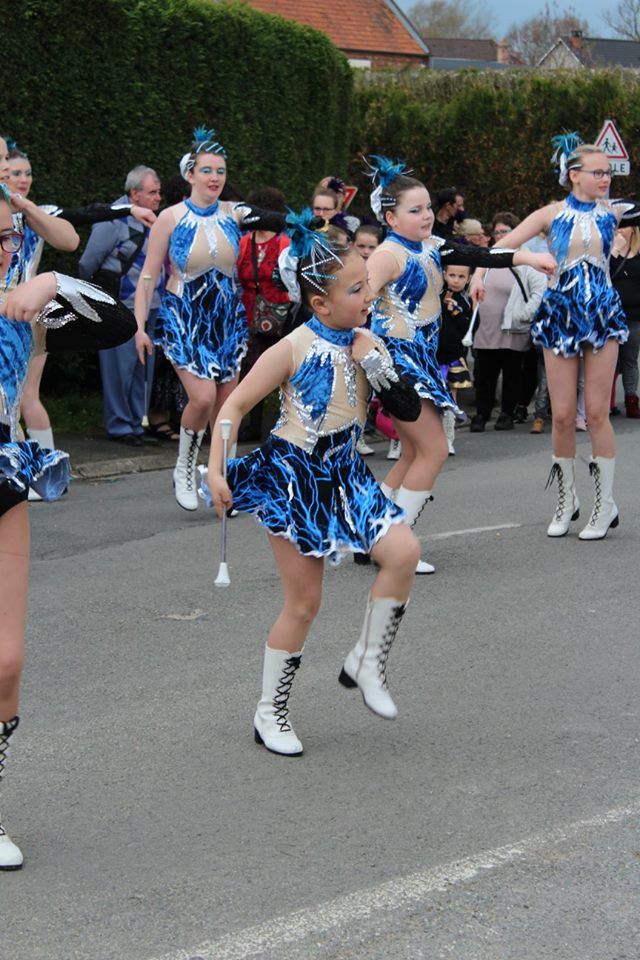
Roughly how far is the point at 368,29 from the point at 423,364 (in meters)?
41.4

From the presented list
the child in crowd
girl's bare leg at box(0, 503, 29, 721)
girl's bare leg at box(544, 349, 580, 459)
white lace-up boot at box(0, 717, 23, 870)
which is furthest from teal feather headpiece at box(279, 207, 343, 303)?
the child in crowd

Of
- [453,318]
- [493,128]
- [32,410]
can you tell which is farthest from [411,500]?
[493,128]

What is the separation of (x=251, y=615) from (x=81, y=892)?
3065 millimetres

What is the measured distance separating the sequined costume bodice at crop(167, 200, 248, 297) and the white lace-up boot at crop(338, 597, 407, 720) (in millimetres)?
4478

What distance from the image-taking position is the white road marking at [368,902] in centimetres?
366

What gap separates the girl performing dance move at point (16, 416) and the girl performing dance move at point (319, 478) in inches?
32.9

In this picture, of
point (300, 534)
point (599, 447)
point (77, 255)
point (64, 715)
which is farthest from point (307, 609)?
point (77, 255)

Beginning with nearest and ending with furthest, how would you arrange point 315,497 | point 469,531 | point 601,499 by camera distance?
point 315,497 < point 601,499 < point 469,531

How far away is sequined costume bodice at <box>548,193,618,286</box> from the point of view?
8.34 m

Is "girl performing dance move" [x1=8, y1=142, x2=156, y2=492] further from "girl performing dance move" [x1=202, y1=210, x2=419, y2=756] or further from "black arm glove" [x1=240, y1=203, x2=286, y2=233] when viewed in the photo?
"girl performing dance move" [x1=202, y1=210, x2=419, y2=756]

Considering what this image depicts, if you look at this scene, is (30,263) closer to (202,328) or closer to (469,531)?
(202,328)

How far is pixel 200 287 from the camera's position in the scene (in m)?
9.30

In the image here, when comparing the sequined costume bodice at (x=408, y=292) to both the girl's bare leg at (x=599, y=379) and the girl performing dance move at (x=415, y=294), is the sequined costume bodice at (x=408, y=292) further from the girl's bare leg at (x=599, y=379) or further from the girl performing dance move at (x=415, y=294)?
the girl's bare leg at (x=599, y=379)

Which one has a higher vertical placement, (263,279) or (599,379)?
(263,279)
